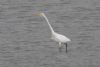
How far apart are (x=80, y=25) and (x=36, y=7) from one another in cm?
230

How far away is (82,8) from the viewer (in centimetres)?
1905

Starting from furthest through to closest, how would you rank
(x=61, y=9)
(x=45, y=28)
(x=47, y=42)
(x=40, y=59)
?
(x=61, y=9) < (x=45, y=28) < (x=47, y=42) < (x=40, y=59)

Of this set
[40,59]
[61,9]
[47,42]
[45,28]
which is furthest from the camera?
[61,9]

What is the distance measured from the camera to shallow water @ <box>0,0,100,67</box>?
14656mm

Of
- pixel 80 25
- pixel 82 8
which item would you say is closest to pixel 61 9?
pixel 82 8

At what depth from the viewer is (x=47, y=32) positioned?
644 inches

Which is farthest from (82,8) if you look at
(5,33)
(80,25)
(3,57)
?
(3,57)

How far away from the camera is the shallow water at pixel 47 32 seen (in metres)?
14.7

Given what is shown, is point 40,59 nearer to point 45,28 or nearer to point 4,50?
point 4,50

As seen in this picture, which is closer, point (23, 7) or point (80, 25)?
point (80, 25)

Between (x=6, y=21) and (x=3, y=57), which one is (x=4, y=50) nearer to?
(x=3, y=57)

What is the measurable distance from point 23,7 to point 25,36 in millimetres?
3233

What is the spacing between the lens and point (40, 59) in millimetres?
14656

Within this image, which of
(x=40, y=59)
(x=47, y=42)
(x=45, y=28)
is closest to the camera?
(x=40, y=59)
